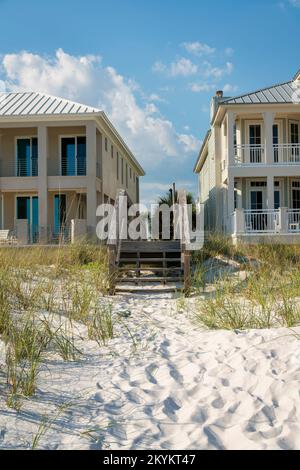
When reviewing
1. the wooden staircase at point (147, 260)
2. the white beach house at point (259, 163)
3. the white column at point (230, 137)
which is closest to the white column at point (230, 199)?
the white beach house at point (259, 163)

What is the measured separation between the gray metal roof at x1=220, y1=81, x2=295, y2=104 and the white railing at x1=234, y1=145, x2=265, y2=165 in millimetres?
2048

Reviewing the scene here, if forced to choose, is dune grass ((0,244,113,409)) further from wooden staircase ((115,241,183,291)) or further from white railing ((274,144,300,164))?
white railing ((274,144,300,164))

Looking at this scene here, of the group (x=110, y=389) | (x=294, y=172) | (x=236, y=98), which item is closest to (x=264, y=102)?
(x=236, y=98)

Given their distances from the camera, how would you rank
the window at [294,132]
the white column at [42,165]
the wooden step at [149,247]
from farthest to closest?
Answer: 1. the window at [294,132]
2. the white column at [42,165]
3. the wooden step at [149,247]

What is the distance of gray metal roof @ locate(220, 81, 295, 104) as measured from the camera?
20344 millimetres

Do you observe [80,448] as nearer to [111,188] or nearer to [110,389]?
[110,389]

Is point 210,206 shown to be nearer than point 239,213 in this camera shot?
No

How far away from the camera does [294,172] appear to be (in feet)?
67.4

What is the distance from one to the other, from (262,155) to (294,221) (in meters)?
3.30

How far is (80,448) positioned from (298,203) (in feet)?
68.6

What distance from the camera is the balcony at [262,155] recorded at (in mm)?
20933

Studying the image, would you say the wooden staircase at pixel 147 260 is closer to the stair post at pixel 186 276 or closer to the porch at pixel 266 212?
the stair post at pixel 186 276

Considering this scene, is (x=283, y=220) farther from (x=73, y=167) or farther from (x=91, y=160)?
(x=73, y=167)

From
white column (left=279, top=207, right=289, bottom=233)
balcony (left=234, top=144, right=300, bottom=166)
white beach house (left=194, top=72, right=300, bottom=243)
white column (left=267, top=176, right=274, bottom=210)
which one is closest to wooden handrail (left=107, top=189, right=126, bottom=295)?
white beach house (left=194, top=72, right=300, bottom=243)
